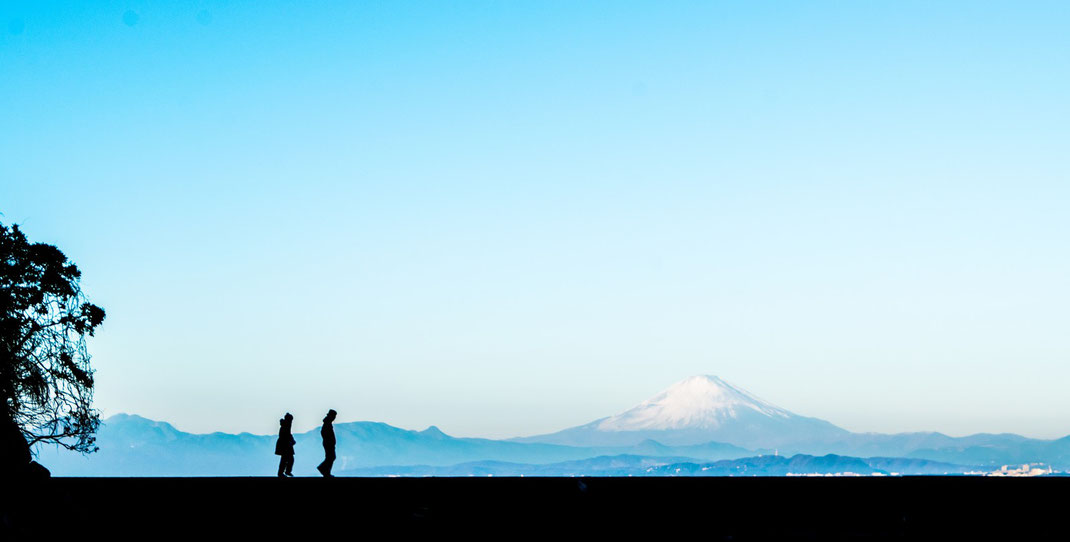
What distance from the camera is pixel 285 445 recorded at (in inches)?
1064
